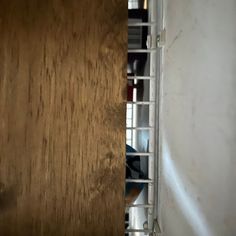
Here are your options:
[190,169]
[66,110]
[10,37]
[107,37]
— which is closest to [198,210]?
[190,169]

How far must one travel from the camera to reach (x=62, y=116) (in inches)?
40.9

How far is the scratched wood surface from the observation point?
3.40 ft

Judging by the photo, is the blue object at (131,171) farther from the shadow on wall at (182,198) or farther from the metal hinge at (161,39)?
the metal hinge at (161,39)

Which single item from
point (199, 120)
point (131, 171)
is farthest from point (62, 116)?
point (199, 120)

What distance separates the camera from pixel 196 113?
32.2 inches

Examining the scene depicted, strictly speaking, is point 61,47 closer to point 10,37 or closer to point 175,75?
point 10,37

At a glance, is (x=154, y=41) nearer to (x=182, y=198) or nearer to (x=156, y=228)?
(x=182, y=198)

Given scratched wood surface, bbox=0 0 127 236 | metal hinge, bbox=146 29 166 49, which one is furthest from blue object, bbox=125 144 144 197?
metal hinge, bbox=146 29 166 49

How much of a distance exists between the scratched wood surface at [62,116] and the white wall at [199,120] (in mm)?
182

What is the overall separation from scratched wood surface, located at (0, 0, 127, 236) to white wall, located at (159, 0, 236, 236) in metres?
0.18

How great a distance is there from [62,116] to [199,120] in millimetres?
505

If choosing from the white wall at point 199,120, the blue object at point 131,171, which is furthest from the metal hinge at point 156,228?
the blue object at point 131,171

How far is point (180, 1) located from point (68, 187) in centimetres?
77

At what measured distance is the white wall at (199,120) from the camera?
27.5 inches
